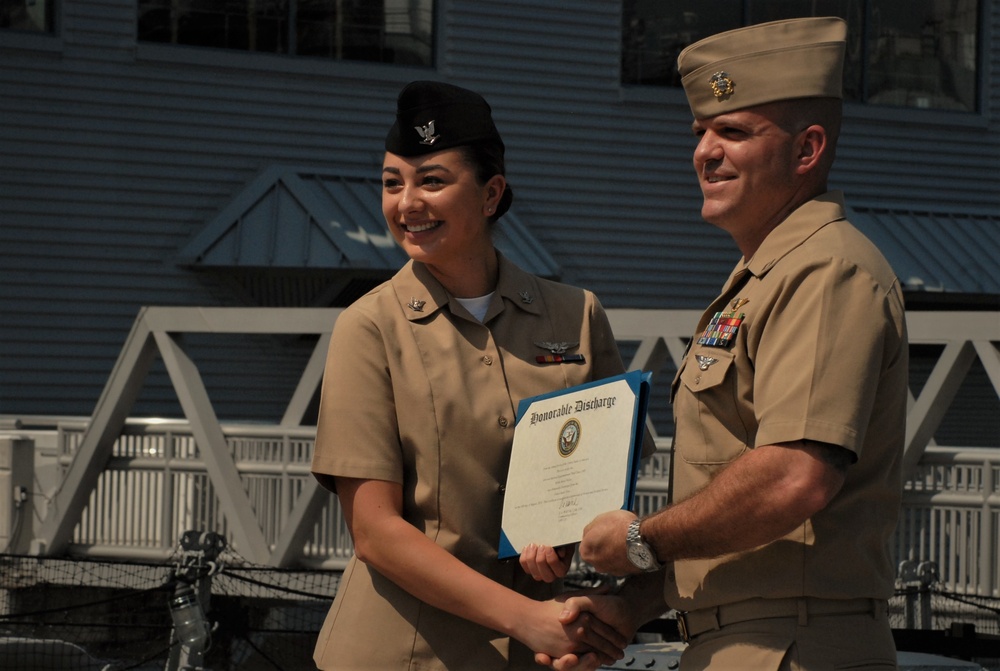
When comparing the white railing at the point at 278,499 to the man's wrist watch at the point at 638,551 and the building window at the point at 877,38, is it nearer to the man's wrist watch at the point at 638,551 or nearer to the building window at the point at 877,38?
the man's wrist watch at the point at 638,551

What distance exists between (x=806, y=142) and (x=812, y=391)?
482mm

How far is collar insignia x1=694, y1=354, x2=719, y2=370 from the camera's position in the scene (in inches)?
93.8

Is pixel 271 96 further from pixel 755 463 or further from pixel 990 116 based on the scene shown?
pixel 755 463

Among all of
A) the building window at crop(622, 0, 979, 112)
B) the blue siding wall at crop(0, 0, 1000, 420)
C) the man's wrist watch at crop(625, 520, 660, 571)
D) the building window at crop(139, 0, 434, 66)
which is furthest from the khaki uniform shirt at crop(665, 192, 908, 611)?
the building window at crop(622, 0, 979, 112)

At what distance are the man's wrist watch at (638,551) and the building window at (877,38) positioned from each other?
14354 mm

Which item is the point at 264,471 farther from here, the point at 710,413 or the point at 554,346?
the point at 710,413

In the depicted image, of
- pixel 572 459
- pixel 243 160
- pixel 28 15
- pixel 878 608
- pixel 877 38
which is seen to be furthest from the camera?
pixel 877 38

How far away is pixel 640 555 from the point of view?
2.33m

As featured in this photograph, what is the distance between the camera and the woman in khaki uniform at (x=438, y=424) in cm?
254

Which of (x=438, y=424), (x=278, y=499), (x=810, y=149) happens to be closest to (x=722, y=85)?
(x=810, y=149)

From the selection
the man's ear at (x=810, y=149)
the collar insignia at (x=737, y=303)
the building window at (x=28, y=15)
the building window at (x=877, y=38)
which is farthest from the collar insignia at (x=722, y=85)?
the building window at (x=877, y=38)

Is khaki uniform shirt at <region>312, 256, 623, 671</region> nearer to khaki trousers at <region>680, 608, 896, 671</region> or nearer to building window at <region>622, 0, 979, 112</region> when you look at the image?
khaki trousers at <region>680, 608, 896, 671</region>

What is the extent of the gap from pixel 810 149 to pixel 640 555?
2.40 ft

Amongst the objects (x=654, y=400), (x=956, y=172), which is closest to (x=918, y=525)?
(x=654, y=400)
